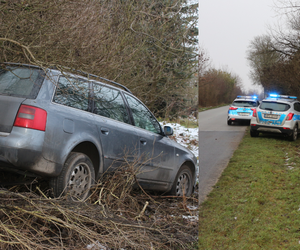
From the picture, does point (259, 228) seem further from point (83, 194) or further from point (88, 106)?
point (88, 106)

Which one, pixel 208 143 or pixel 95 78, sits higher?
pixel 95 78

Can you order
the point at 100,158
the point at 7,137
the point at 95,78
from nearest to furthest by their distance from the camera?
the point at 7,137, the point at 100,158, the point at 95,78

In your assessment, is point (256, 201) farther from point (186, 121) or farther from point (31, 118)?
point (31, 118)

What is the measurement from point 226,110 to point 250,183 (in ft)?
2.21

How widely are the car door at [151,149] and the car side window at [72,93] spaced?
0.44m

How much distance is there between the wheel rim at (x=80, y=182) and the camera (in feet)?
5.81

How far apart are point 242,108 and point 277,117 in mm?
373

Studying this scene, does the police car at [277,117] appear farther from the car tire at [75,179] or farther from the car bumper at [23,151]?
the car bumper at [23,151]

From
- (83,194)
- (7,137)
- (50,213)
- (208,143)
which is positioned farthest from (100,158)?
(208,143)


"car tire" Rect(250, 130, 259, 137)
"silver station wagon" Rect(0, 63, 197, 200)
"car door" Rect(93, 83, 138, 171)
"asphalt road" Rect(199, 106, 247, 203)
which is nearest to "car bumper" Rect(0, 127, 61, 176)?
"silver station wagon" Rect(0, 63, 197, 200)

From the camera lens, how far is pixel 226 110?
2016 mm

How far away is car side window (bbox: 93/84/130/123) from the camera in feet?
6.93

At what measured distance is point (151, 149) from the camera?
7.83 feet

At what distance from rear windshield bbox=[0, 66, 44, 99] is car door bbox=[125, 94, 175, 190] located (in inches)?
29.7
